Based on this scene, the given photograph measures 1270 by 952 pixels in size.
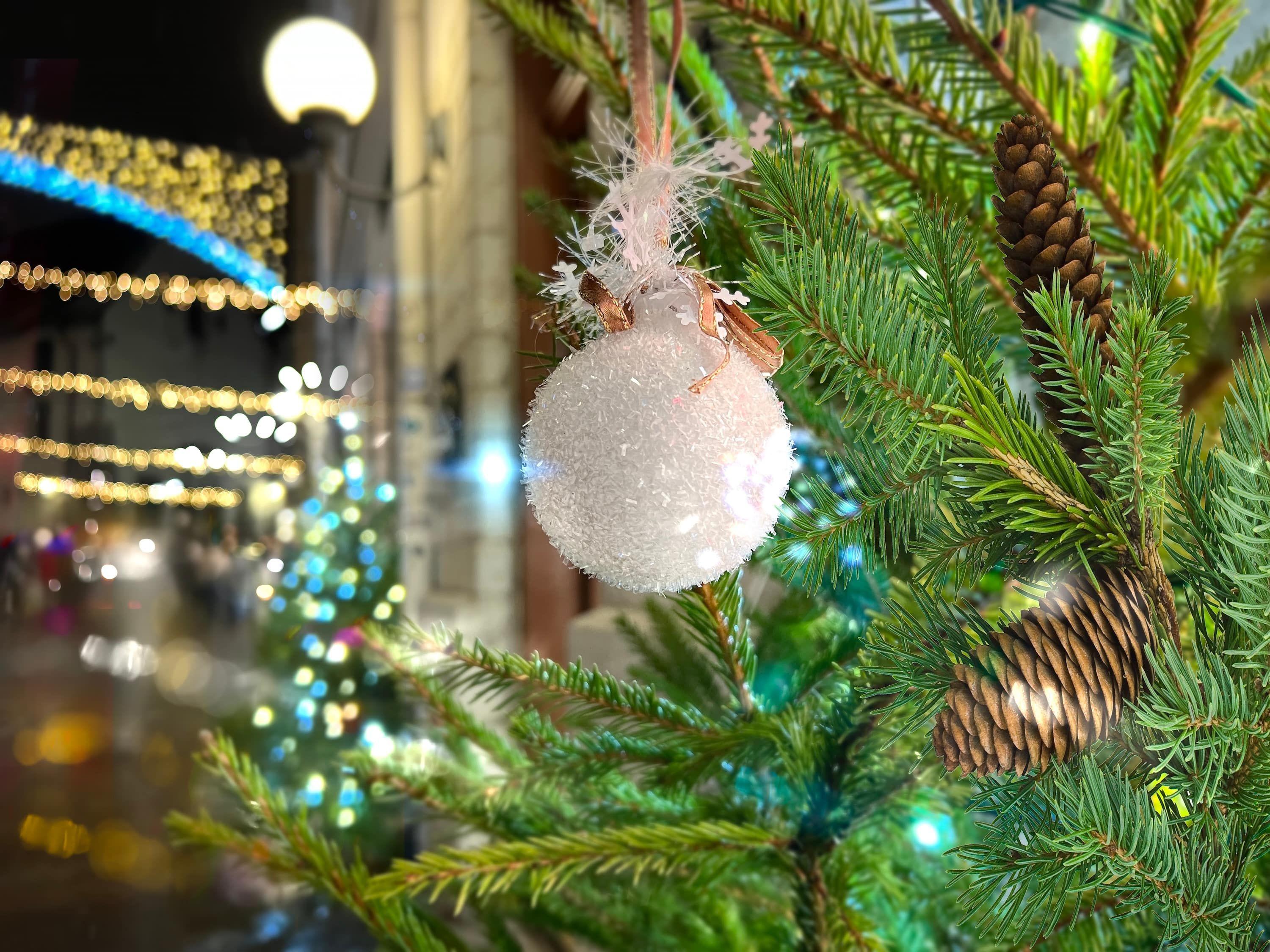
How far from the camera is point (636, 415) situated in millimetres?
214

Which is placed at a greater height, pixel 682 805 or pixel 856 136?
pixel 856 136

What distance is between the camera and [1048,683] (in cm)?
17

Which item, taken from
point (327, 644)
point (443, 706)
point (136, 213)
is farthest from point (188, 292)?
point (443, 706)

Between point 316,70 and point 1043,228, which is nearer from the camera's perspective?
point 1043,228

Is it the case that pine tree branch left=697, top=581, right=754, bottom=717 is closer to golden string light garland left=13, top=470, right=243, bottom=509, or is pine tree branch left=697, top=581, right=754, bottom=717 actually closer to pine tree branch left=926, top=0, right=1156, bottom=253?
pine tree branch left=926, top=0, right=1156, bottom=253

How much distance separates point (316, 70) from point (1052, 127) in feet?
3.65

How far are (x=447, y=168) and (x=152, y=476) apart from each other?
745 mm

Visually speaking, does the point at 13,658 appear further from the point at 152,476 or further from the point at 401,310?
the point at 401,310

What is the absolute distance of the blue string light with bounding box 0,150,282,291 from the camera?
930 millimetres

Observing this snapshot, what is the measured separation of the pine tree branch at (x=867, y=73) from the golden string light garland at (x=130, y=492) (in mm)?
970

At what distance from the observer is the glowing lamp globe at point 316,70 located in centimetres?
109

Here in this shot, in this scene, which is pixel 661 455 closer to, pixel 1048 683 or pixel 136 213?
pixel 1048 683

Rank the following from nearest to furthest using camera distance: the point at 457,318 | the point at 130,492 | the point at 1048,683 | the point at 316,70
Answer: the point at 1048,683, the point at 130,492, the point at 316,70, the point at 457,318

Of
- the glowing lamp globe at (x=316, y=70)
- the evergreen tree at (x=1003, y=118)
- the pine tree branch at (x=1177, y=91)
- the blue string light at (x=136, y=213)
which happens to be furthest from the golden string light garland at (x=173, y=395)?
the pine tree branch at (x=1177, y=91)
